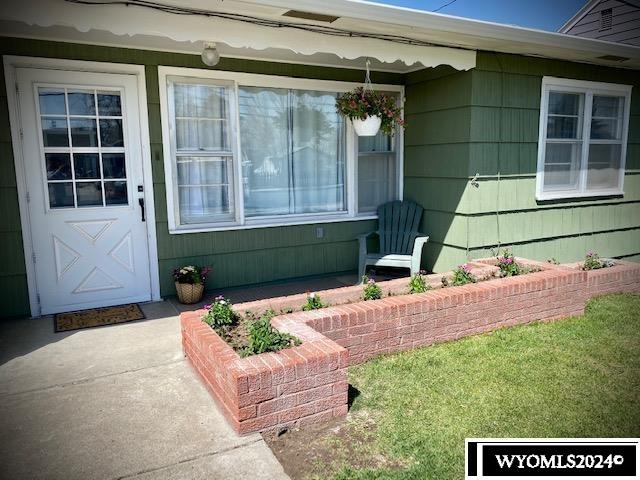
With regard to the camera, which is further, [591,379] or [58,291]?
[58,291]

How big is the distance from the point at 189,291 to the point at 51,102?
2.02 m

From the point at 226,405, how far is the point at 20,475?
0.93m

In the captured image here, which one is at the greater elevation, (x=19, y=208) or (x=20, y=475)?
(x=19, y=208)

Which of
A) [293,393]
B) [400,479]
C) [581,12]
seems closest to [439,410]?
[400,479]

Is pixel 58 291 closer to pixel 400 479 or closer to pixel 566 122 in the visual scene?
pixel 400 479

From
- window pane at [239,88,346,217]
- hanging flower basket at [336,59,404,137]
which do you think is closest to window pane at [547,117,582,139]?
hanging flower basket at [336,59,404,137]

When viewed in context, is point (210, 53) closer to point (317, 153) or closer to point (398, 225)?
point (317, 153)

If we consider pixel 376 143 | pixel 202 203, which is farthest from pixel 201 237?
pixel 376 143

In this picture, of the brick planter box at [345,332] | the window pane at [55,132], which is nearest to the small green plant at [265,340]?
the brick planter box at [345,332]

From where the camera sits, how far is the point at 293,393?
8.09ft

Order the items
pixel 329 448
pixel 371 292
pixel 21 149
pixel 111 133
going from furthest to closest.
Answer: pixel 111 133 < pixel 21 149 < pixel 371 292 < pixel 329 448

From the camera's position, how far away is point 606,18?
36.7 ft

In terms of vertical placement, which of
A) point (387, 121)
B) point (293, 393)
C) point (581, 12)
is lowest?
point (293, 393)

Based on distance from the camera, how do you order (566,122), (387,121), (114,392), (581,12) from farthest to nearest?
(581,12), (566,122), (387,121), (114,392)
